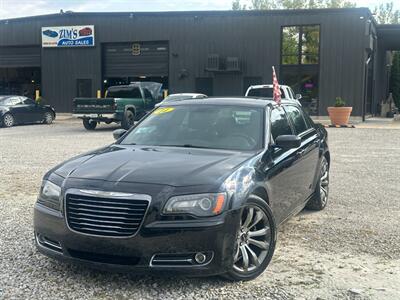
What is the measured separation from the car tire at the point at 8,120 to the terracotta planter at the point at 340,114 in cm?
1459

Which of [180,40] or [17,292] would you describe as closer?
[17,292]

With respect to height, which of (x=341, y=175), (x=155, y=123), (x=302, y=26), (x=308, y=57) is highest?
(x=302, y=26)

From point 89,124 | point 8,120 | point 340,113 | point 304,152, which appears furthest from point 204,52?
point 304,152

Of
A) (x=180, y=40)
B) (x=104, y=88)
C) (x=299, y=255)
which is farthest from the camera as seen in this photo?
(x=104, y=88)

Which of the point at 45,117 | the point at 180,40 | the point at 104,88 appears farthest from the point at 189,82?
the point at 45,117

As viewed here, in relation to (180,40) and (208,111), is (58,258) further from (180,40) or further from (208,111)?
(180,40)

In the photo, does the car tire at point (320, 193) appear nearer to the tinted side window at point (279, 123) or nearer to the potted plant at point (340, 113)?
the tinted side window at point (279, 123)

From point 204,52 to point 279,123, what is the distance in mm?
22634

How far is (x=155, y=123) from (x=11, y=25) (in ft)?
97.3

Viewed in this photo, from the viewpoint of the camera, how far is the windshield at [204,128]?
502 centimetres

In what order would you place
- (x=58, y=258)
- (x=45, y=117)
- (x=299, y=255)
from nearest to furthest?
(x=58, y=258) < (x=299, y=255) < (x=45, y=117)

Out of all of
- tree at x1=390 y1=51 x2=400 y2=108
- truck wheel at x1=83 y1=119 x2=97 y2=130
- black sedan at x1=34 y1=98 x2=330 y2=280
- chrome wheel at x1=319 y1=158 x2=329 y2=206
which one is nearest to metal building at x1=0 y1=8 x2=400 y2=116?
tree at x1=390 y1=51 x2=400 y2=108

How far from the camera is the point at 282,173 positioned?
5.04 meters

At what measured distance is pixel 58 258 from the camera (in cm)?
408
